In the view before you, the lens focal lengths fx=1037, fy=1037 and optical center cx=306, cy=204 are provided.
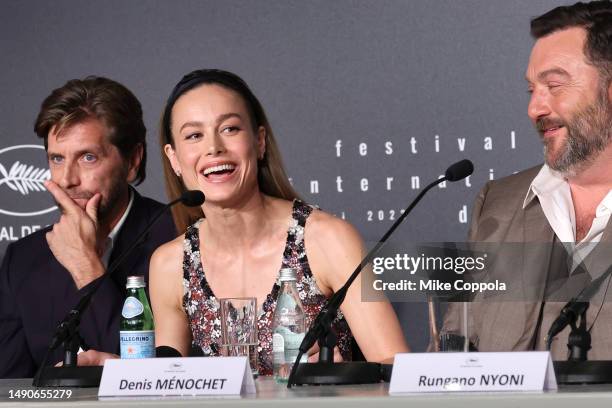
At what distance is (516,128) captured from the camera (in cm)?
292

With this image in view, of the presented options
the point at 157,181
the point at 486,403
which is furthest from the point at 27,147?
the point at 486,403

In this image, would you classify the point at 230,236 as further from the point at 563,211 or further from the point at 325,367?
the point at 325,367

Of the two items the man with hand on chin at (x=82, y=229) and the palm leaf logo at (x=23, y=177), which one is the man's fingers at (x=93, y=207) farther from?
the palm leaf logo at (x=23, y=177)

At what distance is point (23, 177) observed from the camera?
3.16 m

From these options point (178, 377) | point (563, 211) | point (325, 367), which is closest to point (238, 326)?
point (325, 367)

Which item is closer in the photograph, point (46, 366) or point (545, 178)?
point (46, 366)

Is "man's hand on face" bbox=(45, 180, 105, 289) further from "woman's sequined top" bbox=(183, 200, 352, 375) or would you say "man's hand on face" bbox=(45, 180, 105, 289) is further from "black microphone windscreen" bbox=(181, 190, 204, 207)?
"black microphone windscreen" bbox=(181, 190, 204, 207)

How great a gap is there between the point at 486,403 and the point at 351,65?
184 cm

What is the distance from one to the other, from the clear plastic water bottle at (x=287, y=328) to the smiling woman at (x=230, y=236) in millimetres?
456

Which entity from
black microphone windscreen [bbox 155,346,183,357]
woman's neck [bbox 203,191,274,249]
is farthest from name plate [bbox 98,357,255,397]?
woman's neck [bbox 203,191,274,249]

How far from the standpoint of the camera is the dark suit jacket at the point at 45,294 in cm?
278

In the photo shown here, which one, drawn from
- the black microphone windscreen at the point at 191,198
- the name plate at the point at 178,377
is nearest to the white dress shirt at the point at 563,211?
the black microphone windscreen at the point at 191,198

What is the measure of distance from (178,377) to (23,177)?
1879mm

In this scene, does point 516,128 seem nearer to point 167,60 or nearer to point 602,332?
point 602,332
